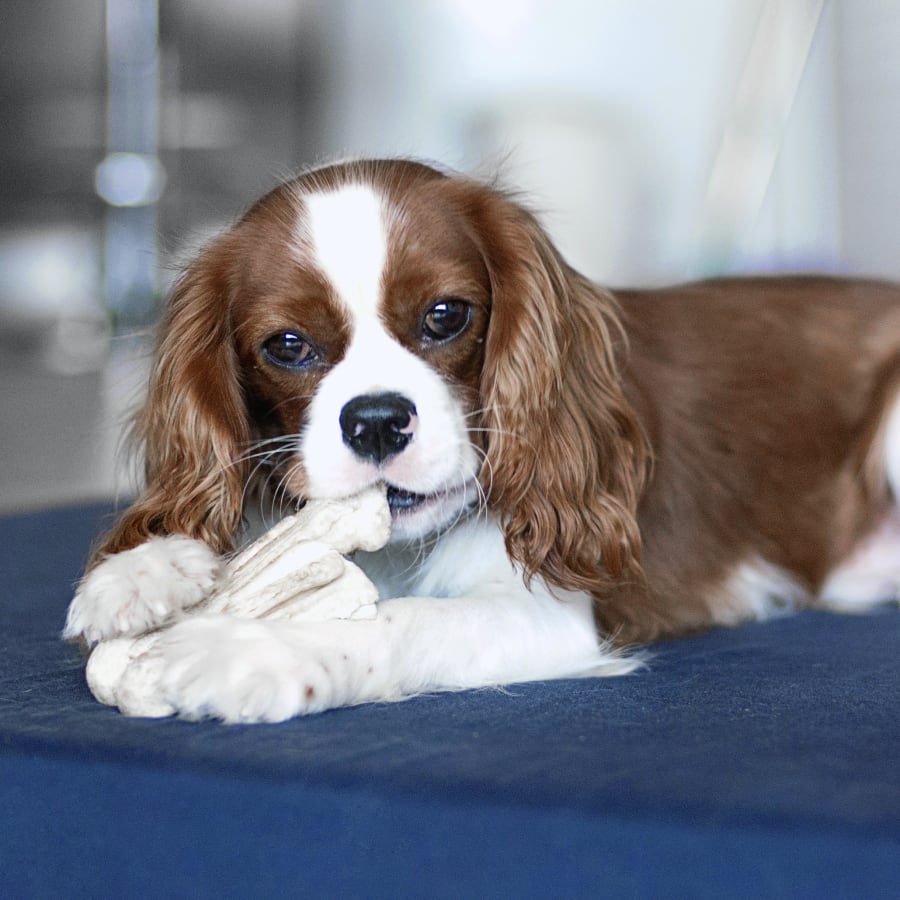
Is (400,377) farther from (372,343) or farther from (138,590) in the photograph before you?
(138,590)

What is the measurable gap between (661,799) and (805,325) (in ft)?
5.49

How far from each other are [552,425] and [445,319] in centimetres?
23

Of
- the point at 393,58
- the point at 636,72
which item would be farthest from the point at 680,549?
the point at 393,58

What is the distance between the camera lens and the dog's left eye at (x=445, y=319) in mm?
→ 1969

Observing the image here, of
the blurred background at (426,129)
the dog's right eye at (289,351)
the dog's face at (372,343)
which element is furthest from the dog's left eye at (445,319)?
the blurred background at (426,129)

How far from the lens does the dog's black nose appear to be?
181 centimetres

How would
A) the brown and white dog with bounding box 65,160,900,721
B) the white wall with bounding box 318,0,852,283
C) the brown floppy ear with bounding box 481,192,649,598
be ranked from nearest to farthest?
the brown and white dog with bounding box 65,160,900,721 < the brown floppy ear with bounding box 481,192,649,598 < the white wall with bounding box 318,0,852,283

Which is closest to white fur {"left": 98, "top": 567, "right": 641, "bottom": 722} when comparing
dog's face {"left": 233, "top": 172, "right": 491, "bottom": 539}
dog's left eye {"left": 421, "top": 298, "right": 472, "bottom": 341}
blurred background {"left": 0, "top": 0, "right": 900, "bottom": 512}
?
dog's face {"left": 233, "top": 172, "right": 491, "bottom": 539}

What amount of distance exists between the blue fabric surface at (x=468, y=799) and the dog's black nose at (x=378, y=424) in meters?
0.35

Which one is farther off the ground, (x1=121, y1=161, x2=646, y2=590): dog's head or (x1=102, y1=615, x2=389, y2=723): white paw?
(x1=121, y1=161, x2=646, y2=590): dog's head

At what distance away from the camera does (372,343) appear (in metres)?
1.92

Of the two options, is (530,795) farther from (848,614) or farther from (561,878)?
(848,614)

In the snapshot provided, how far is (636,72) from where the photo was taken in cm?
771

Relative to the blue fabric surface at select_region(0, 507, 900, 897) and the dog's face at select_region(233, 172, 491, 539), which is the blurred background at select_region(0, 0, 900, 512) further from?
the blue fabric surface at select_region(0, 507, 900, 897)
